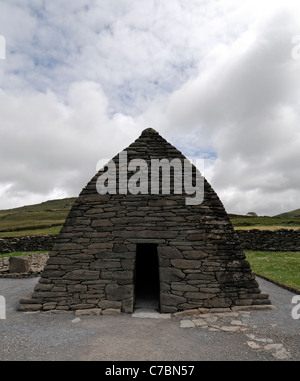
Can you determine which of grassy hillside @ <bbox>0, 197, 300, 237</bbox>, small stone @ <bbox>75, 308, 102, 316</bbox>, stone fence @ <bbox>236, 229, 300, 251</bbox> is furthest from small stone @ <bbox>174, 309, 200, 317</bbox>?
grassy hillside @ <bbox>0, 197, 300, 237</bbox>

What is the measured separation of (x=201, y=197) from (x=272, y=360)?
4.30 meters

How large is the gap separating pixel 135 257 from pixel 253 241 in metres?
19.4

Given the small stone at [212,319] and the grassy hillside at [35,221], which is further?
the grassy hillside at [35,221]

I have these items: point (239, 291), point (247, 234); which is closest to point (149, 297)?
point (239, 291)

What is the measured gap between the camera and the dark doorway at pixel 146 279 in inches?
305

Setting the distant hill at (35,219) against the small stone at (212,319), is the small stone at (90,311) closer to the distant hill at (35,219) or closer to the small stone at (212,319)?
the small stone at (212,319)

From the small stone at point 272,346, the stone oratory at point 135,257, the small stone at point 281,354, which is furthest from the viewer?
the stone oratory at point 135,257

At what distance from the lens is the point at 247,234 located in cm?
2345

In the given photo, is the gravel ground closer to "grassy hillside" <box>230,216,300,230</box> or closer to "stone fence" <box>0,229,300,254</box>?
"stone fence" <box>0,229,300,254</box>

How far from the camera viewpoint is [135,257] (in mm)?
6961

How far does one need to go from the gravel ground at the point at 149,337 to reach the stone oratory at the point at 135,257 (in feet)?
1.49

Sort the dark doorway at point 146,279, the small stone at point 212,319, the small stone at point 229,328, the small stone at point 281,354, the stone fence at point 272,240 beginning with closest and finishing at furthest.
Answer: the small stone at point 281,354 < the small stone at point 229,328 < the small stone at point 212,319 < the dark doorway at point 146,279 < the stone fence at point 272,240

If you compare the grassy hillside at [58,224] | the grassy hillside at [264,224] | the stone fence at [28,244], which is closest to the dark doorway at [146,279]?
the stone fence at [28,244]

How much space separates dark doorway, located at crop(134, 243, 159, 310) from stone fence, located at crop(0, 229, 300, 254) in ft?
47.2
